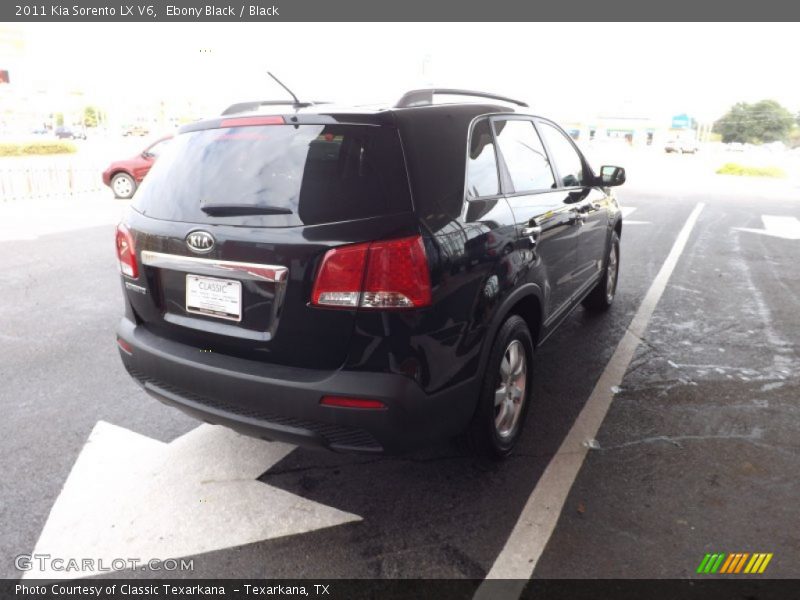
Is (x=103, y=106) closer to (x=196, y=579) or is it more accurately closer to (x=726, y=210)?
(x=726, y=210)

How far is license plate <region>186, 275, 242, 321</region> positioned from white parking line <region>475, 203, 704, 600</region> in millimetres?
1486

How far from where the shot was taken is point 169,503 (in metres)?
2.92

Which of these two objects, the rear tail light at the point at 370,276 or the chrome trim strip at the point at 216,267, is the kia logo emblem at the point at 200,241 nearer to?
the chrome trim strip at the point at 216,267

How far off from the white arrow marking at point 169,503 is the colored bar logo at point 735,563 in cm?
148

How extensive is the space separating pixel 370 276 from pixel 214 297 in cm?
74

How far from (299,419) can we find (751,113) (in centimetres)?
11967

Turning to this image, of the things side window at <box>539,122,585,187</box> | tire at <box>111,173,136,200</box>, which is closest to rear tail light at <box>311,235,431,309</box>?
side window at <box>539,122,585,187</box>

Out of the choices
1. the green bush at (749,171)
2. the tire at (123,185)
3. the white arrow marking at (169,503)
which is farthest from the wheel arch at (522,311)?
the green bush at (749,171)

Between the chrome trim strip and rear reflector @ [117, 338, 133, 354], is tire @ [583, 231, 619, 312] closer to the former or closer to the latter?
the chrome trim strip

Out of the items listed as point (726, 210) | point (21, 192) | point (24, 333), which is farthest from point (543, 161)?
point (21, 192)

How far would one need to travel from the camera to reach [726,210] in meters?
15.2

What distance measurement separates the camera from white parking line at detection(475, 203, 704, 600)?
8.06 ft

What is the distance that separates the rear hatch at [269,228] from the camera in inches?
95.1

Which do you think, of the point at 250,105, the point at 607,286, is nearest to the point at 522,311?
the point at 250,105
